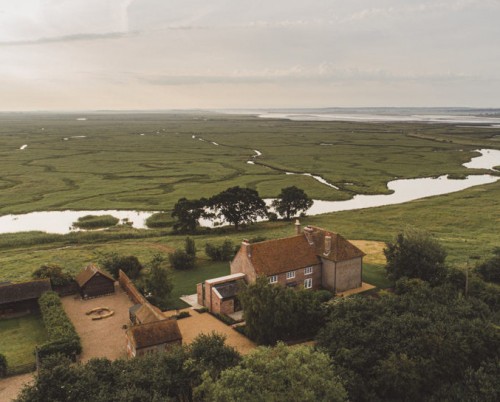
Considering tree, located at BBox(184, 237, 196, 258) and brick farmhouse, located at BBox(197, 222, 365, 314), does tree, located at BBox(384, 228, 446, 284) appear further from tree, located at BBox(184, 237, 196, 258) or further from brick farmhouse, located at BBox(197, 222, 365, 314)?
tree, located at BBox(184, 237, 196, 258)

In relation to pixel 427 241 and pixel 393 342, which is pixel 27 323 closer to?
pixel 393 342

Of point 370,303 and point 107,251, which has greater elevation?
point 370,303

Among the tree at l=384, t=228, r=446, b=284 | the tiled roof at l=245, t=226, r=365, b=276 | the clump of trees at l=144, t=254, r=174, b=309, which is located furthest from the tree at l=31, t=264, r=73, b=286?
the tree at l=384, t=228, r=446, b=284

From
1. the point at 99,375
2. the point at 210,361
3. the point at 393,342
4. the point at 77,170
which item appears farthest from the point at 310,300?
the point at 77,170

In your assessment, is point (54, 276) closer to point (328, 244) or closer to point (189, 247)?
point (189, 247)

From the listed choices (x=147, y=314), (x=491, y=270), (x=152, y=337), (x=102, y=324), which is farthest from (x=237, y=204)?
(x=152, y=337)
